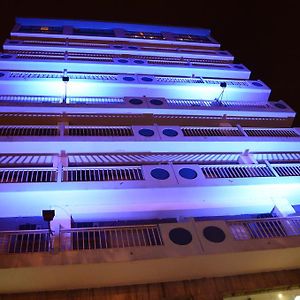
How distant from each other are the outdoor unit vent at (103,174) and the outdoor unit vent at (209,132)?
3.09 meters

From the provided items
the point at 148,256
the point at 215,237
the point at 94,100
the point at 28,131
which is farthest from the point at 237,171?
the point at 94,100

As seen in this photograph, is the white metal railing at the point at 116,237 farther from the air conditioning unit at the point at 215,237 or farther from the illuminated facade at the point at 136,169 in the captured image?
the air conditioning unit at the point at 215,237

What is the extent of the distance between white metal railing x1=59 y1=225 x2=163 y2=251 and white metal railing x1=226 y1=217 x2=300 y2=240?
174 cm

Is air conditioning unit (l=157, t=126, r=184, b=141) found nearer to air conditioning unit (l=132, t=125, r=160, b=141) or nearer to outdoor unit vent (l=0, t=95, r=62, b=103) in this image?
air conditioning unit (l=132, t=125, r=160, b=141)

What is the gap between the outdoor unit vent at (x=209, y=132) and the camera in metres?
11.7

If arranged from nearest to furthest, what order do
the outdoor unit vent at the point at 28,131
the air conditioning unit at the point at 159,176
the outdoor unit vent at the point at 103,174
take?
the air conditioning unit at the point at 159,176, the outdoor unit vent at the point at 103,174, the outdoor unit vent at the point at 28,131

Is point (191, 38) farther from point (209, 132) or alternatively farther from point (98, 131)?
point (98, 131)

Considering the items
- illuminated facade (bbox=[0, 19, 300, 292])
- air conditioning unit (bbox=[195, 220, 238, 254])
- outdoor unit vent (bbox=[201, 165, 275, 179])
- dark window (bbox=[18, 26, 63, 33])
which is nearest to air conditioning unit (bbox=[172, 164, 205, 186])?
illuminated facade (bbox=[0, 19, 300, 292])

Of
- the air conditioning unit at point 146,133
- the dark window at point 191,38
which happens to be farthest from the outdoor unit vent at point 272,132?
the dark window at point 191,38

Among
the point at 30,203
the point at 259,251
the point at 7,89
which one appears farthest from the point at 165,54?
the point at 259,251

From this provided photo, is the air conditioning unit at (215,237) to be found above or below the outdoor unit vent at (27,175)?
below

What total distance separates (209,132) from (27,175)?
251 inches

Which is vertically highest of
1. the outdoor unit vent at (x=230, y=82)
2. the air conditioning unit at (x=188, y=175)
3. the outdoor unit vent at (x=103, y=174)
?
the outdoor unit vent at (x=230, y=82)

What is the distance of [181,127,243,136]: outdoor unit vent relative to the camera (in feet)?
38.2
